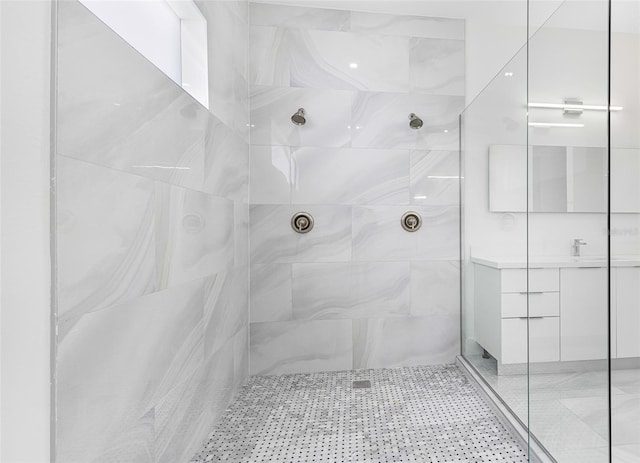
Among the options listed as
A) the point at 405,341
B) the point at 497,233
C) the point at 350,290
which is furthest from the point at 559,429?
the point at 350,290

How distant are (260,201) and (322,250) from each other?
559 millimetres

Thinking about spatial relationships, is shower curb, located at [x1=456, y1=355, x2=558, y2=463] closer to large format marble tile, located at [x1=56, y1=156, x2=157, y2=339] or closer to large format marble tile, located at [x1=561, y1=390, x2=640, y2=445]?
large format marble tile, located at [x1=561, y1=390, x2=640, y2=445]

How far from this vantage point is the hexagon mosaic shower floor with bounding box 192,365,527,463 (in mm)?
1439

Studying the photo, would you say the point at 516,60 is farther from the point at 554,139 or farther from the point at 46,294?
the point at 46,294

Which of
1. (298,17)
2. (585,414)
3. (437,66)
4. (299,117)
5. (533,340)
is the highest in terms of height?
(298,17)

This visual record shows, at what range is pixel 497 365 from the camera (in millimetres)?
1926

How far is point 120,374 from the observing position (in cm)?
94

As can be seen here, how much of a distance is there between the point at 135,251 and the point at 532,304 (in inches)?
61.9

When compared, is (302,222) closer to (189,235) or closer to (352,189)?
(352,189)

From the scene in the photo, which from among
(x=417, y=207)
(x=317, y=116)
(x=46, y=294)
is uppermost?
(x=317, y=116)

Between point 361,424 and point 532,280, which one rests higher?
point 532,280

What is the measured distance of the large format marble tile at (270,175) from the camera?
7.64ft

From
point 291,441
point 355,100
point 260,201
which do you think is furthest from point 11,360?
point 355,100

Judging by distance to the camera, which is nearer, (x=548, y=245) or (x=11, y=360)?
(x=11, y=360)
